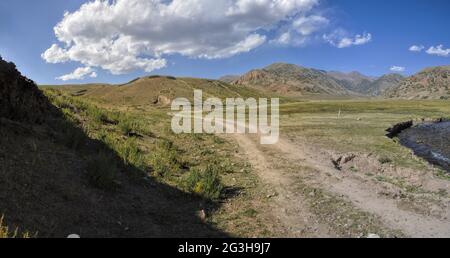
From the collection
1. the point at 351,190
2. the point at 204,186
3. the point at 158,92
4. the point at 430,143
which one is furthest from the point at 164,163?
the point at 158,92

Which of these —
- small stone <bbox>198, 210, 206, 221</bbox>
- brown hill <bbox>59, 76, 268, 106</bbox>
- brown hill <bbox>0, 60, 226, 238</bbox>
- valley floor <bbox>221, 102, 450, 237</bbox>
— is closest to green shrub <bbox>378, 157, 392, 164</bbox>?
valley floor <bbox>221, 102, 450, 237</bbox>

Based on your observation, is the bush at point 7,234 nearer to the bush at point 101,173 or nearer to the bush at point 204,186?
the bush at point 101,173

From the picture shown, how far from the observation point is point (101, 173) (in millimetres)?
11555

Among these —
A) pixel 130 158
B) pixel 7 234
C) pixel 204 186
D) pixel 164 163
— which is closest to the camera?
pixel 7 234

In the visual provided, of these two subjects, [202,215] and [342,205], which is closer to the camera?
[202,215]

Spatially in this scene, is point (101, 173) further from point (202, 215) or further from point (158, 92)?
point (158, 92)

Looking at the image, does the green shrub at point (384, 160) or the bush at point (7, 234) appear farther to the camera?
the green shrub at point (384, 160)

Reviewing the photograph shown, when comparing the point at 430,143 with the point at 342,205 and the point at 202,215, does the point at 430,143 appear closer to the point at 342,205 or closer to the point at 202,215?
the point at 342,205

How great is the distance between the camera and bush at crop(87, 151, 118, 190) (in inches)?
446

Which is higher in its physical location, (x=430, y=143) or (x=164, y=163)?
(x=164, y=163)

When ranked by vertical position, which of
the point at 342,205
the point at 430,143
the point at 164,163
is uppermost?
the point at 164,163

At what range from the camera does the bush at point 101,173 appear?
11.3 m

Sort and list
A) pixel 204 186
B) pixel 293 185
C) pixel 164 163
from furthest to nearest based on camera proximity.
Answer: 1. pixel 164 163
2. pixel 293 185
3. pixel 204 186

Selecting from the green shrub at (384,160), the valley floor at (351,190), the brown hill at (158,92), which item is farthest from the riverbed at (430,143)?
the brown hill at (158,92)
